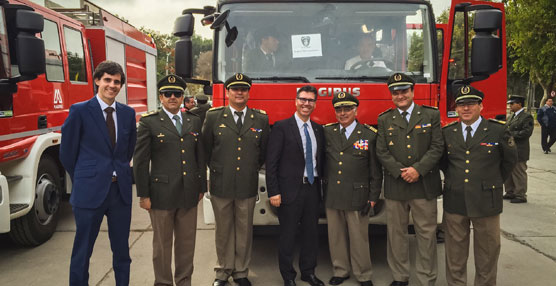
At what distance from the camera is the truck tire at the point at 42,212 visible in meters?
4.86

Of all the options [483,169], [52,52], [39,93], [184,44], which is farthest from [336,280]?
[52,52]

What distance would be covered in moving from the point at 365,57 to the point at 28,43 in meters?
2.97

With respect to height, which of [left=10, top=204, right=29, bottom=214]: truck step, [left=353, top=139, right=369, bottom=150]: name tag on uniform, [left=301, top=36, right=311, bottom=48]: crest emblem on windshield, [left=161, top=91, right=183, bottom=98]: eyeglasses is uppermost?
[left=301, top=36, right=311, bottom=48]: crest emblem on windshield

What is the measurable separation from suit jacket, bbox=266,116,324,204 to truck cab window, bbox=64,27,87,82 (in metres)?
3.26

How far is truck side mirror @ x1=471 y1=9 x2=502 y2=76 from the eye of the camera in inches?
153

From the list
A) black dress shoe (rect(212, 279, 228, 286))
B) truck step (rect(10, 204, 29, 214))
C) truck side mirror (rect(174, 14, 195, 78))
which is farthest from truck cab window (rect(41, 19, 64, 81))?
black dress shoe (rect(212, 279, 228, 286))

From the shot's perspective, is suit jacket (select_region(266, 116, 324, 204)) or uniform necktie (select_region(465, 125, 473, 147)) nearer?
uniform necktie (select_region(465, 125, 473, 147))

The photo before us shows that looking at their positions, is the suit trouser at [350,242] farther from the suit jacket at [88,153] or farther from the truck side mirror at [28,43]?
the truck side mirror at [28,43]

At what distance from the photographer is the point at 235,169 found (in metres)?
3.78

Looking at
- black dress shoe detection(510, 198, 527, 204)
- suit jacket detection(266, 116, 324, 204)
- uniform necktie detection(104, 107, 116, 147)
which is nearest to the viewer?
uniform necktie detection(104, 107, 116, 147)

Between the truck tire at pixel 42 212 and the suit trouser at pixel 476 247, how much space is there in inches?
165

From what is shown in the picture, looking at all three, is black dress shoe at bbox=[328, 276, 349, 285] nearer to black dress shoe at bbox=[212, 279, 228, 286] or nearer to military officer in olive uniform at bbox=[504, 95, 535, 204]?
black dress shoe at bbox=[212, 279, 228, 286]

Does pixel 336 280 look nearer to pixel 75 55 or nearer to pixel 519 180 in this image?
pixel 75 55

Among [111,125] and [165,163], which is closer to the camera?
[111,125]
